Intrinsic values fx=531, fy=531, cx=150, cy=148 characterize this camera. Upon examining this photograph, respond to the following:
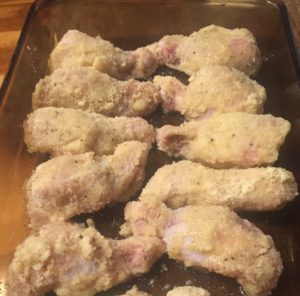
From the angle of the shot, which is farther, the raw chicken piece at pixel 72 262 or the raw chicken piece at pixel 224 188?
the raw chicken piece at pixel 224 188

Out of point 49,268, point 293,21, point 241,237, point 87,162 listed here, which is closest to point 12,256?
point 49,268

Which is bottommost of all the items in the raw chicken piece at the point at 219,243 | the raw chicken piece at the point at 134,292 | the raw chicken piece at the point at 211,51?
the raw chicken piece at the point at 134,292

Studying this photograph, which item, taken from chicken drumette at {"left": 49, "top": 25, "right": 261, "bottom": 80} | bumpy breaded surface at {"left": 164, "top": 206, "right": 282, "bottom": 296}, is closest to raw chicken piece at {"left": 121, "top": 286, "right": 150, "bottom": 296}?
bumpy breaded surface at {"left": 164, "top": 206, "right": 282, "bottom": 296}

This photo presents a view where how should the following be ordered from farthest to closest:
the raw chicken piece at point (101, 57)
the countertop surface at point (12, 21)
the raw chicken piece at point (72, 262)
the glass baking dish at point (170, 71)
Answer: the countertop surface at point (12, 21)
the raw chicken piece at point (101, 57)
the glass baking dish at point (170, 71)
the raw chicken piece at point (72, 262)

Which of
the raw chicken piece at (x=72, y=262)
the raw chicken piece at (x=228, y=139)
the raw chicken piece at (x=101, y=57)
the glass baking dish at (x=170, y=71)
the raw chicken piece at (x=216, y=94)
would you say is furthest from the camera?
the raw chicken piece at (x=101, y=57)

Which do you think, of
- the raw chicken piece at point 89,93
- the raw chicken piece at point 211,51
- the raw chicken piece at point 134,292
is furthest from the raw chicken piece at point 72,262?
the raw chicken piece at point 211,51

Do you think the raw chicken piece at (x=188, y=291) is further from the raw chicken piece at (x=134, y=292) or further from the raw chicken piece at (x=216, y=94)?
the raw chicken piece at (x=216, y=94)

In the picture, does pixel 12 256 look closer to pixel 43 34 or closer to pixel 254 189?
pixel 254 189

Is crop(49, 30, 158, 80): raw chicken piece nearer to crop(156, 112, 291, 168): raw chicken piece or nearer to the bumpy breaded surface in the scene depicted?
crop(156, 112, 291, 168): raw chicken piece
